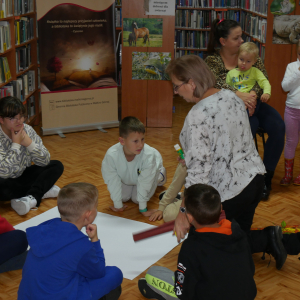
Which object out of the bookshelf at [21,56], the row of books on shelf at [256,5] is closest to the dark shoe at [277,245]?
the bookshelf at [21,56]

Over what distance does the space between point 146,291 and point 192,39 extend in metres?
5.53

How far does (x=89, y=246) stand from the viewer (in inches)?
63.5

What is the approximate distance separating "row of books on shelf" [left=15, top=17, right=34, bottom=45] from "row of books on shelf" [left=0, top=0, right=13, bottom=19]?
309 mm

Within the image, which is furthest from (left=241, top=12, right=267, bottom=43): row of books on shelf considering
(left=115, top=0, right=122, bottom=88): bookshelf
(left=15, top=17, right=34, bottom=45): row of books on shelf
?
(left=15, top=17, right=34, bottom=45): row of books on shelf

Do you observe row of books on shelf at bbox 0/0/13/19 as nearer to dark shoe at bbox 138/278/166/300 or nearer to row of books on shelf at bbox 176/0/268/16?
dark shoe at bbox 138/278/166/300

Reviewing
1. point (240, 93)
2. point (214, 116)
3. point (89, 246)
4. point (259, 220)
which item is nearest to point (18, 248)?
point (89, 246)

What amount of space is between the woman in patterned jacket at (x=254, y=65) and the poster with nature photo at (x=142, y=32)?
1.61 metres

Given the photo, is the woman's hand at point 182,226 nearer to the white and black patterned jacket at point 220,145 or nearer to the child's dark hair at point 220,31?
the white and black patterned jacket at point 220,145

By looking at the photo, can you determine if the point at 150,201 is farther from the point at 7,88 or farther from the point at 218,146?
the point at 7,88

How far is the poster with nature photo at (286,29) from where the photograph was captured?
181 inches

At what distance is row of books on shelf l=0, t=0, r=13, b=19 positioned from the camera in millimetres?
3760

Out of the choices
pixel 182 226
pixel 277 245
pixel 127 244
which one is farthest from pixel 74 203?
pixel 277 245

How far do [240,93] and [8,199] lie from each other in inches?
71.5

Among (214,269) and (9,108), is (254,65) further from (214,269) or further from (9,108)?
(214,269)
